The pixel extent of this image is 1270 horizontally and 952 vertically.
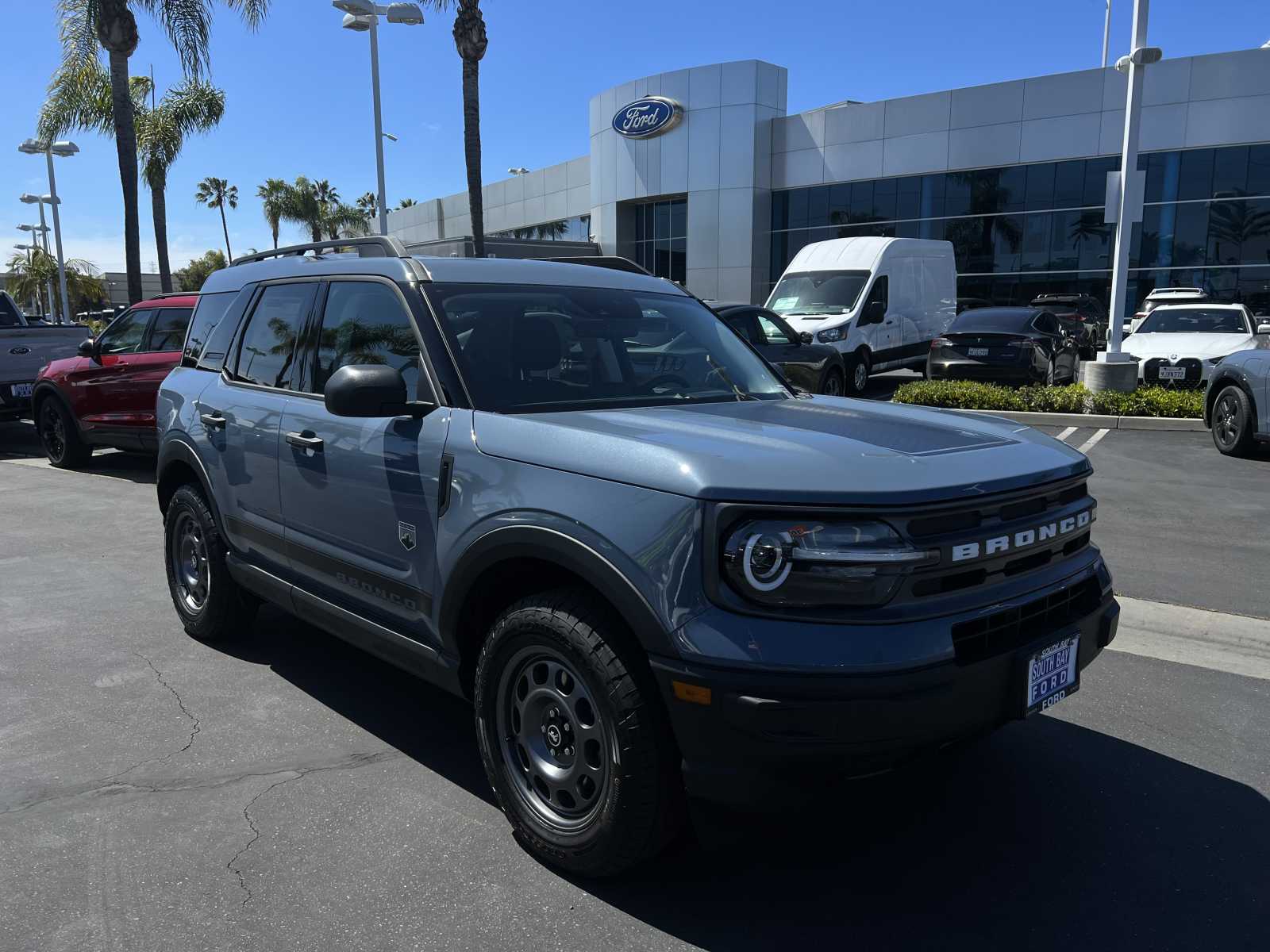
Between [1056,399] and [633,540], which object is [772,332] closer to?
[1056,399]

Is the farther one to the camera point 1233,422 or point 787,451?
→ point 1233,422

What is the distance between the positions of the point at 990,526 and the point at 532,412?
148 cm

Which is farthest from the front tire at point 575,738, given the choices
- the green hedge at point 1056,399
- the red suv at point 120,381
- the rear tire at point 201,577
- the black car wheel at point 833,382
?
the black car wheel at point 833,382

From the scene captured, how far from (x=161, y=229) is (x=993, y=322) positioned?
24740 millimetres

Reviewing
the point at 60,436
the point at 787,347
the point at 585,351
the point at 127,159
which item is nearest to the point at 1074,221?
the point at 787,347

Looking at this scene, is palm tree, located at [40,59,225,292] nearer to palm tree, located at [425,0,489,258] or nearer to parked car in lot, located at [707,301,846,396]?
palm tree, located at [425,0,489,258]

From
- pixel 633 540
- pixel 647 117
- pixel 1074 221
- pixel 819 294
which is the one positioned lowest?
pixel 633 540

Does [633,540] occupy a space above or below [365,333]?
below

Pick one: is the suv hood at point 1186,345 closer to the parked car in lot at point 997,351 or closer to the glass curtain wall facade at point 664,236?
the parked car in lot at point 997,351

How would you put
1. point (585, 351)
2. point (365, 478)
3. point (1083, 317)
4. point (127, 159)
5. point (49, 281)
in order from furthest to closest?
point (49, 281)
point (1083, 317)
point (127, 159)
point (585, 351)
point (365, 478)

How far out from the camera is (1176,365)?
13.8 meters

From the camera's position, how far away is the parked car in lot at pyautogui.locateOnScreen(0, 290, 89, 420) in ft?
40.9

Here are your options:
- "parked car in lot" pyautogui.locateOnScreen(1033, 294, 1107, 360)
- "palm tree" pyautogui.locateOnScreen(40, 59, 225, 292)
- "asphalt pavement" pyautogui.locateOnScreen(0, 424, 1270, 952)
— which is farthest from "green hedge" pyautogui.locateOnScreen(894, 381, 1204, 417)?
"palm tree" pyautogui.locateOnScreen(40, 59, 225, 292)

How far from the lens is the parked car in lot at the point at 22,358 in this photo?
40.9ft
